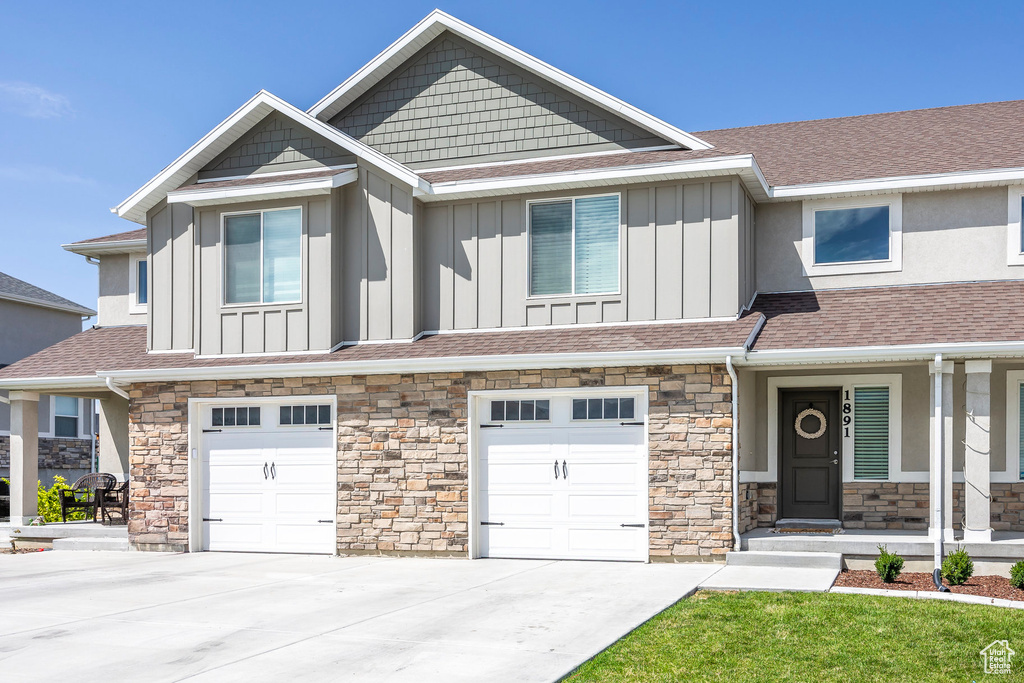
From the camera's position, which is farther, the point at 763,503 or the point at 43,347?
the point at 43,347

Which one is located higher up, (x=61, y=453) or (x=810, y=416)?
(x=810, y=416)

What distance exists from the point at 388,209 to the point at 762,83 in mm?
7945

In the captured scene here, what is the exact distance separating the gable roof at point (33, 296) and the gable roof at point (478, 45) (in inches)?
505

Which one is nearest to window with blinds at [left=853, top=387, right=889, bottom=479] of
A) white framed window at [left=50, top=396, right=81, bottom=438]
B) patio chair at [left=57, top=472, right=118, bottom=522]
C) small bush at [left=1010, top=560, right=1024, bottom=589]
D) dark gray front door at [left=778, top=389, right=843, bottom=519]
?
dark gray front door at [left=778, top=389, right=843, bottom=519]

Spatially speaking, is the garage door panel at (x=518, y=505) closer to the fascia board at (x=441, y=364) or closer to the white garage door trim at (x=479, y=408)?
the white garage door trim at (x=479, y=408)

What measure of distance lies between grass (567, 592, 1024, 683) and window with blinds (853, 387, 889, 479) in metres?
4.41

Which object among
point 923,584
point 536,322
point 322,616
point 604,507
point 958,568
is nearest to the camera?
point 322,616

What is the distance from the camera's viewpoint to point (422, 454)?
13039 millimetres

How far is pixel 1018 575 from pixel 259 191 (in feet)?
34.8

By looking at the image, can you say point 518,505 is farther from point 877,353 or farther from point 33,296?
point 33,296

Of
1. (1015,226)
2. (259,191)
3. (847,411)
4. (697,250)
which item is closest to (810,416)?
(847,411)

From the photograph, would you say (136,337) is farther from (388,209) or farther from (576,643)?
(576,643)

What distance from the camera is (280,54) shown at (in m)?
15.8

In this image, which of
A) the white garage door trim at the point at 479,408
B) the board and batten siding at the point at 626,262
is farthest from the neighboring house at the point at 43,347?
the white garage door trim at the point at 479,408
